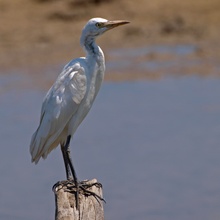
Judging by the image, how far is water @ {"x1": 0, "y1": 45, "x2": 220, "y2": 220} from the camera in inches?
377

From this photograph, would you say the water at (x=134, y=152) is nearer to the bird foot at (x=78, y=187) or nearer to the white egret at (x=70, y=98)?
the white egret at (x=70, y=98)

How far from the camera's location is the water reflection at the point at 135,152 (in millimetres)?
9586

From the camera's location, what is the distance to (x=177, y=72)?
15.2m

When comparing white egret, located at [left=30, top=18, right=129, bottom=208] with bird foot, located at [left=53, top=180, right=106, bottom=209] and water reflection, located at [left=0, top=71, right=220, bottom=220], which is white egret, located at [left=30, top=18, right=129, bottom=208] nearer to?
bird foot, located at [left=53, top=180, right=106, bottom=209]

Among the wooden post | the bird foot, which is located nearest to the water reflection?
the bird foot

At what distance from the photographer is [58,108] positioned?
642cm

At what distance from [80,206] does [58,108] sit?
99 centimetres

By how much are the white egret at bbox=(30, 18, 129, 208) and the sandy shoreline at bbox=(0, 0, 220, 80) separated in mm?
9317

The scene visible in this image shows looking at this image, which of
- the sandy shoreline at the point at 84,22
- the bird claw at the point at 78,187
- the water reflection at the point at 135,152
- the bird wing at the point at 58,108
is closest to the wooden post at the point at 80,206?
the bird claw at the point at 78,187

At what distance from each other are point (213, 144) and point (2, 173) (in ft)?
8.32

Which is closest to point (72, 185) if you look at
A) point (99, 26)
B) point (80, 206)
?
point (80, 206)

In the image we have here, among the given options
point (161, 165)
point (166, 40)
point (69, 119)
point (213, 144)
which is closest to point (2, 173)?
point (161, 165)

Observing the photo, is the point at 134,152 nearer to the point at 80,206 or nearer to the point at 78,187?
the point at 78,187

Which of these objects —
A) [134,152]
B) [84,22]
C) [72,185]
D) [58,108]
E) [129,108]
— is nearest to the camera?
[72,185]
